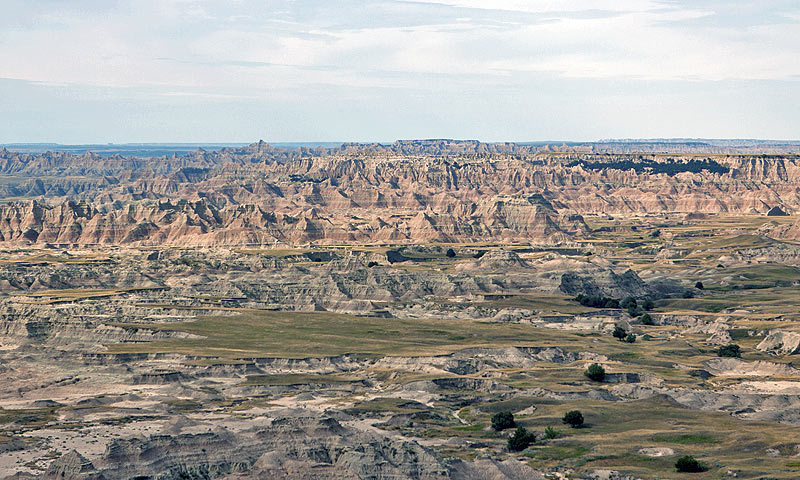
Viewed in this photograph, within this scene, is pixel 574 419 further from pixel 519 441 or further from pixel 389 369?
pixel 389 369

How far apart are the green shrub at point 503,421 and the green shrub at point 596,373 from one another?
20094 mm

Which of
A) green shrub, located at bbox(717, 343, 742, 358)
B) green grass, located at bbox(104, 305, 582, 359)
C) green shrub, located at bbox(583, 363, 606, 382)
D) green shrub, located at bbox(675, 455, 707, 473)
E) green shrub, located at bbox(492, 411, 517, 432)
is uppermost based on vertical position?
green shrub, located at bbox(675, 455, 707, 473)

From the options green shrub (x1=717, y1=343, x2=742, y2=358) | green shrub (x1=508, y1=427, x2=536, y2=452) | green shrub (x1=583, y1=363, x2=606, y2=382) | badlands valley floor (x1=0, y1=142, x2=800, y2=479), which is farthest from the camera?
green shrub (x1=717, y1=343, x2=742, y2=358)

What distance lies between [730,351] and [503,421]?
141 feet

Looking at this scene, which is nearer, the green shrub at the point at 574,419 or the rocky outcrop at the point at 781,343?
the green shrub at the point at 574,419

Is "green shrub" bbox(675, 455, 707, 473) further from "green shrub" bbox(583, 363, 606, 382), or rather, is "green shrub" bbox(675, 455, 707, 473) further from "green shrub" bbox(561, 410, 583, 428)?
"green shrub" bbox(583, 363, 606, 382)

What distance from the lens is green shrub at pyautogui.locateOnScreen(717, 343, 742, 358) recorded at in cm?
10838

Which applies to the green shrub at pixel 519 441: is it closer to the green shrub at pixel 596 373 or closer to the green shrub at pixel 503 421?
the green shrub at pixel 503 421

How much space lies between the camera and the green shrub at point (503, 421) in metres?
75.4

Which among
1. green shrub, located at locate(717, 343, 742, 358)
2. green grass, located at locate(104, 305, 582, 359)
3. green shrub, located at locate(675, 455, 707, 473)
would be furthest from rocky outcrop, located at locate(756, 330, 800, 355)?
green shrub, located at locate(675, 455, 707, 473)

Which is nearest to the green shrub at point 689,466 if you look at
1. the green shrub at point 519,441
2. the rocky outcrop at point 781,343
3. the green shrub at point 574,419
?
the green shrub at point 519,441

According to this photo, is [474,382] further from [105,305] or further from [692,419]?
[105,305]

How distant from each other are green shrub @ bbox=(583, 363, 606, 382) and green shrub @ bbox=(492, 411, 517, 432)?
20.1 meters

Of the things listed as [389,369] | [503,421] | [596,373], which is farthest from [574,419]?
[389,369]
